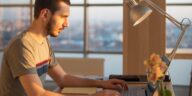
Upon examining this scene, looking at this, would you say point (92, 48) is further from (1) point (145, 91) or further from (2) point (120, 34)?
(1) point (145, 91)

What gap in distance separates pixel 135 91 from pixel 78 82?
391 mm

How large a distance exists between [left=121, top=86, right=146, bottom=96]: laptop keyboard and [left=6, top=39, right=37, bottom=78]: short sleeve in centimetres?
53

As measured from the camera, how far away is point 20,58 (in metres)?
1.71

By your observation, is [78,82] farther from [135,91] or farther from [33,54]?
[33,54]

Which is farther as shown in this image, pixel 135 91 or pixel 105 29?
pixel 105 29

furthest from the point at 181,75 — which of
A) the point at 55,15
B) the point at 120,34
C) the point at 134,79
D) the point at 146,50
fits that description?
the point at 55,15

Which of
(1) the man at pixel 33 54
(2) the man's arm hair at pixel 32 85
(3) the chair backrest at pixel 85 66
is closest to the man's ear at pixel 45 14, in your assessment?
(1) the man at pixel 33 54

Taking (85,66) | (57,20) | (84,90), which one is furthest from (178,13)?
(57,20)

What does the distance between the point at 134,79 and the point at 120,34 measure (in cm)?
215

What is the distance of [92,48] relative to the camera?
14.9 feet

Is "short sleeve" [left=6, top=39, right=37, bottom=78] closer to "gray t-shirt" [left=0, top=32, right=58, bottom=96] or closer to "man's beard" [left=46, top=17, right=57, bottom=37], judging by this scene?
"gray t-shirt" [left=0, top=32, right=58, bottom=96]

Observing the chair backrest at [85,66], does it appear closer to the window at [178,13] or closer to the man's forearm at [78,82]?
the man's forearm at [78,82]

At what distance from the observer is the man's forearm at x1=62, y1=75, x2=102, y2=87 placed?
2137mm

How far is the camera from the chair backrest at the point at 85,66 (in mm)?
3293
